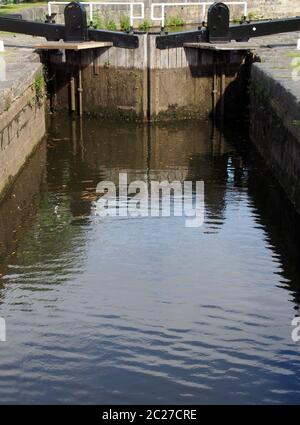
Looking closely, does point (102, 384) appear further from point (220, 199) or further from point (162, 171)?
point (162, 171)

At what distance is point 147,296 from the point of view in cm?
771

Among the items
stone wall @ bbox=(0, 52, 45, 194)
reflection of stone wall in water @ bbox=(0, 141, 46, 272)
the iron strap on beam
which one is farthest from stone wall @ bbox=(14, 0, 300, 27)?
reflection of stone wall in water @ bbox=(0, 141, 46, 272)

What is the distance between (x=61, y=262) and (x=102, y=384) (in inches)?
111

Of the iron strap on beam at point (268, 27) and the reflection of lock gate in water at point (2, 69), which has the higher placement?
the iron strap on beam at point (268, 27)

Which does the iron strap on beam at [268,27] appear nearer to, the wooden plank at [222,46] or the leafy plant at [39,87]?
the wooden plank at [222,46]

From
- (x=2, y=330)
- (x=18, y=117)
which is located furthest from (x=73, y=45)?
(x=2, y=330)

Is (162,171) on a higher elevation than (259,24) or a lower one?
lower

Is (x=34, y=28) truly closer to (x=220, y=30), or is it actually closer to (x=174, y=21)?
(x=220, y=30)

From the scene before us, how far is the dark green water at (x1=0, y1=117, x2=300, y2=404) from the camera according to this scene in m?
6.14

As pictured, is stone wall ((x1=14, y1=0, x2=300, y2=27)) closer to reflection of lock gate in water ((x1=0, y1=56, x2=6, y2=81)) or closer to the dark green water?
reflection of lock gate in water ((x1=0, y1=56, x2=6, y2=81))

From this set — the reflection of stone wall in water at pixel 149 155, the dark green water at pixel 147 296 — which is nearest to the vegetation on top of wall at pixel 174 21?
the reflection of stone wall in water at pixel 149 155

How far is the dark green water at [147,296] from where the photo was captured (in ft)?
20.2

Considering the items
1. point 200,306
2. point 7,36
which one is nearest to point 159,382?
point 200,306

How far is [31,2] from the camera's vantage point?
2645 centimetres
